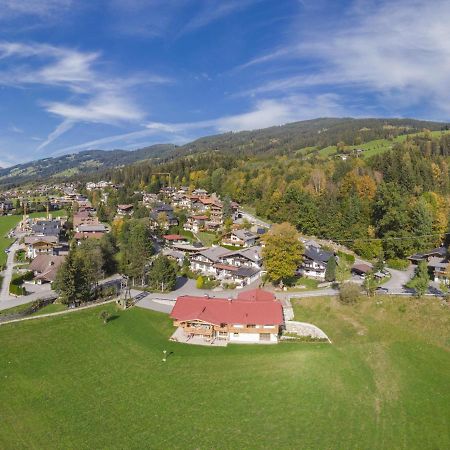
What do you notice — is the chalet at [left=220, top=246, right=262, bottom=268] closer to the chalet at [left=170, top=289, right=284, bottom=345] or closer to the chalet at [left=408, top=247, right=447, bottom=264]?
the chalet at [left=170, top=289, right=284, bottom=345]

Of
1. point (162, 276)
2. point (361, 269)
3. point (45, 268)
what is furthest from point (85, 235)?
point (361, 269)

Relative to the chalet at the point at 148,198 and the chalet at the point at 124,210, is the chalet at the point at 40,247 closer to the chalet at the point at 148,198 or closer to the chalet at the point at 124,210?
the chalet at the point at 124,210

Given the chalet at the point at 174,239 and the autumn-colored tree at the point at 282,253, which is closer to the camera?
the autumn-colored tree at the point at 282,253

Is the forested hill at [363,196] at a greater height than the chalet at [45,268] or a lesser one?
greater

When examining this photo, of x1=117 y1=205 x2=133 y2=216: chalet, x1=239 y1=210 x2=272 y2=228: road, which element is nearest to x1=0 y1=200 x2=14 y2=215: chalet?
x1=117 y1=205 x2=133 y2=216: chalet

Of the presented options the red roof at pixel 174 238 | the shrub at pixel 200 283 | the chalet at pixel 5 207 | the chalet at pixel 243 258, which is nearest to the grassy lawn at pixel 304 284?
the chalet at pixel 243 258

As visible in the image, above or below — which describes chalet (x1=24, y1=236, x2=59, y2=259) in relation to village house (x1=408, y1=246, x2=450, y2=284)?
above

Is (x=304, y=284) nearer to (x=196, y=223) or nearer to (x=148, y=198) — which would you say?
(x=196, y=223)
